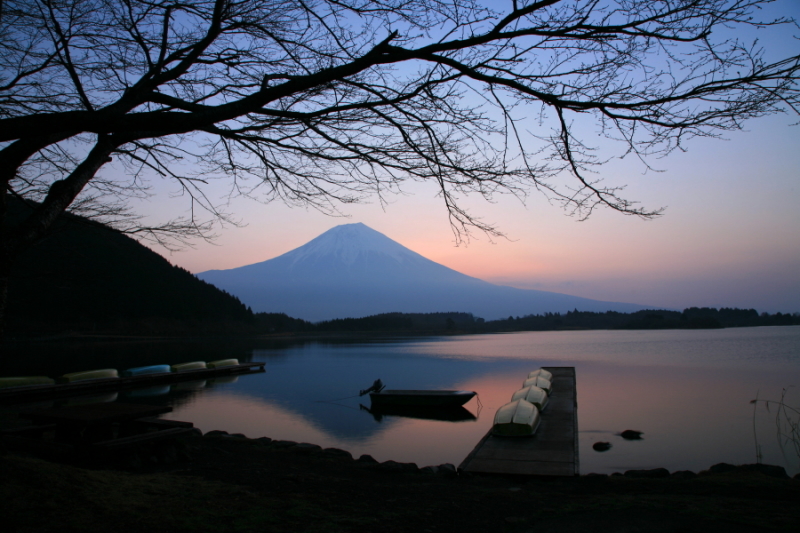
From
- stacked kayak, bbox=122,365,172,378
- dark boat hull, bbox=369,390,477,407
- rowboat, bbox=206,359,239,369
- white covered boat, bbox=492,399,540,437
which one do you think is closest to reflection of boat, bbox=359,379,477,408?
dark boat hull, bbox=369,390,477,407

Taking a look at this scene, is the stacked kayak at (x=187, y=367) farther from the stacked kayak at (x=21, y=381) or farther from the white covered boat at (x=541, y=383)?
the white covered boat at (x=541, y=383)

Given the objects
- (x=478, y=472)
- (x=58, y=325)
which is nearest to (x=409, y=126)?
(x=478, y=472)

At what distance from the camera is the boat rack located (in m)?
15.1

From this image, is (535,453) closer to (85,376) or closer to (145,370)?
(85,376)

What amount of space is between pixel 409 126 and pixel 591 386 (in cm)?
1902

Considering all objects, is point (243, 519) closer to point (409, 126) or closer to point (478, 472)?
point (409, 126)

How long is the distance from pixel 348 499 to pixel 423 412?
11258mm

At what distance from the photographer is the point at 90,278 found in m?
6.97

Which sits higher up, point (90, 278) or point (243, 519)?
point (90, 278)

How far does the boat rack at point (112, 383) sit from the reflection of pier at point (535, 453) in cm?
1478

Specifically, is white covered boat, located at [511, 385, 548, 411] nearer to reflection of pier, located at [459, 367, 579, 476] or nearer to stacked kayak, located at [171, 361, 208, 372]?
reflection of pier, located at [459, 367, 579, 476]

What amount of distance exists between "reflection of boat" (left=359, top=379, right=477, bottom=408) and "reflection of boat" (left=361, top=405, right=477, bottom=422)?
128mm

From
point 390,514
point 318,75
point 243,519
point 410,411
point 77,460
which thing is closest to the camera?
point 318,75

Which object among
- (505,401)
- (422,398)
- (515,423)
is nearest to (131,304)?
(422,398)
